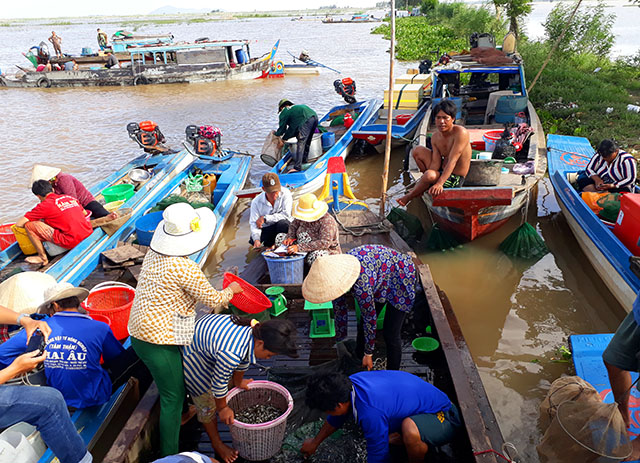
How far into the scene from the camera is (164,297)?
101 inches

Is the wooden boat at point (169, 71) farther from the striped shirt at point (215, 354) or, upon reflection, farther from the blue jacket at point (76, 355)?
the striped shirt at point (215, 354)

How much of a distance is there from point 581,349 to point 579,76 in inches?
492

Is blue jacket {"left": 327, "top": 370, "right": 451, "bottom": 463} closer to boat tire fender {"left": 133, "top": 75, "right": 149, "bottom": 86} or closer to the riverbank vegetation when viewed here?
the riverbank vegetation

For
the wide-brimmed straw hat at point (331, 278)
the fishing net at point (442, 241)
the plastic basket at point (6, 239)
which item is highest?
the wide-brimmed straw hat at point (331, 278)

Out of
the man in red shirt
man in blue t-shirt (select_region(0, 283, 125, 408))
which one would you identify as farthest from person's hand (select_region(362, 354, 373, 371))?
the man in red shirt

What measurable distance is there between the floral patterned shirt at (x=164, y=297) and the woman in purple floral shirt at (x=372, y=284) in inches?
29.7

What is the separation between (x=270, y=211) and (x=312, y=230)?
109 cm

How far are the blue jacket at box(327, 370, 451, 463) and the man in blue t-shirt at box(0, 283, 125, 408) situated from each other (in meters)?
1.68

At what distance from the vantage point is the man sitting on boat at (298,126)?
7.63m

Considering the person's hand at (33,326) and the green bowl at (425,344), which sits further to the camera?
the green bowl at (425,344)

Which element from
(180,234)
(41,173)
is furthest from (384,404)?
(41,173)

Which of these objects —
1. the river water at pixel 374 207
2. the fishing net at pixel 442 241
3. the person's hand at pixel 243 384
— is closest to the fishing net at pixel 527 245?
the river water at pixel 374 207

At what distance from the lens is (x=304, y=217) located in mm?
4277

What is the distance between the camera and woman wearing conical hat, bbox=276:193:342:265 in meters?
4.31
